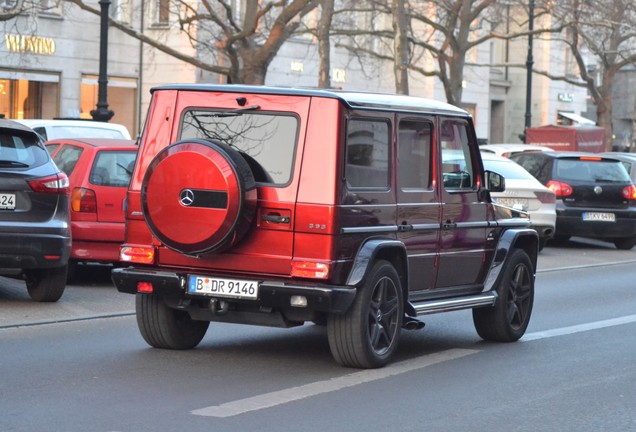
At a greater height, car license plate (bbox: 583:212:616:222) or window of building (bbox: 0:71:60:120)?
window of building (bbox: 0:71:60:120)

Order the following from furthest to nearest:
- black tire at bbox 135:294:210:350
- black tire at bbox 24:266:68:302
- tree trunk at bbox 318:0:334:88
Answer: tree trunk at bbox 318:0:334:88 → black tire at bbox 24:266:68:302 → black tire at bbox 135:294:210:350

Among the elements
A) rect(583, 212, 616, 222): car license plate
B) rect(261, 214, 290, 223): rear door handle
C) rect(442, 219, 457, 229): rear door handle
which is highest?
rect(261, 214, 290, 223): rear door handle

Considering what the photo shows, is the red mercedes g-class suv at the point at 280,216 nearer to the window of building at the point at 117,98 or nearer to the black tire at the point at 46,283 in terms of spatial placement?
the black tire at the point at 46,283

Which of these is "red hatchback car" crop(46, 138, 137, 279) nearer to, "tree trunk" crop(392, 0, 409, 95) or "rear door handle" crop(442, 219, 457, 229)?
"rear door handle" crop(442, 219, 457, 229)

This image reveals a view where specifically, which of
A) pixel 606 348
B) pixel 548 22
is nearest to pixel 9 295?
pixel 606 348

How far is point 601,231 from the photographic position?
23.2 m

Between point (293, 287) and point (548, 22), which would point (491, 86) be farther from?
point (293, 287)

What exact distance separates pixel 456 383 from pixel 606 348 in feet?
7.87

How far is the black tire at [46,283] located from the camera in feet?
42.1

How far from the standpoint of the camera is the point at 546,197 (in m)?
21.2

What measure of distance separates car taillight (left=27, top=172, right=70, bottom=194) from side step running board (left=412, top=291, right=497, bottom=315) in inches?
155

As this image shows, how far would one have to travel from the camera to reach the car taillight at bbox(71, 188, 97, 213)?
14156mm

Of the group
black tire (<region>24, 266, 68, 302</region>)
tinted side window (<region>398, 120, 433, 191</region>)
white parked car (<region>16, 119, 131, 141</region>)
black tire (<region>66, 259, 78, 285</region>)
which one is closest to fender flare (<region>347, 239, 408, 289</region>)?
tinted side window (<region>398, 120, 433, 191</region>)

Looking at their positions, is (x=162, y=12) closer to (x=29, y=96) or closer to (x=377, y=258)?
(x=29, y=96)
